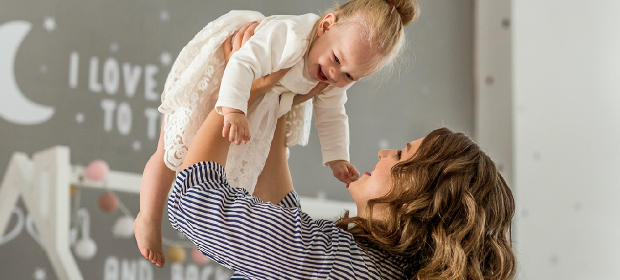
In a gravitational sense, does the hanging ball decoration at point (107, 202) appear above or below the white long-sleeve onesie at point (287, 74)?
below

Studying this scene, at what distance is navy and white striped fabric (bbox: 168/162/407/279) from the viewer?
0.71m

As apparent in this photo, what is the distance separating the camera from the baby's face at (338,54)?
100 cm

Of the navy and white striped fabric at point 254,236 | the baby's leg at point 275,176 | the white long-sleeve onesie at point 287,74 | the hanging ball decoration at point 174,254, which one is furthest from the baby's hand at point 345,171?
the hanging ball decoration at point 174,254

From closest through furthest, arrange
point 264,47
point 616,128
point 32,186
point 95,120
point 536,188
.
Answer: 1. point 264,47
2. point 32,186
3. point 95,120
4. point 616,128
5. point 536,188

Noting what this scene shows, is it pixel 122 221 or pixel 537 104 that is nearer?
pixel 122 221

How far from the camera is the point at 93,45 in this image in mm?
1384

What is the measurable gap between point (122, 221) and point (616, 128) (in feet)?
5.37

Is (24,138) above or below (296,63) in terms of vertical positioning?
below

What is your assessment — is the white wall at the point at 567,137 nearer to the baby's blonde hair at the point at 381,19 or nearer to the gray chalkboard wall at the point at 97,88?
the gray chalkboard wall at the point at 97,88

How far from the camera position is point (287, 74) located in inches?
39.5

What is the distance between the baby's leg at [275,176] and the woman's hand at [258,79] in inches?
3.9

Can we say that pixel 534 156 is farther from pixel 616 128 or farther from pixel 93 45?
pixel 93 45

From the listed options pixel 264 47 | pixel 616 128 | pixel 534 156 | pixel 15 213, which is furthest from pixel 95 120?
pixel 616 128

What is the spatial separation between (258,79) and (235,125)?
0.54 ft
